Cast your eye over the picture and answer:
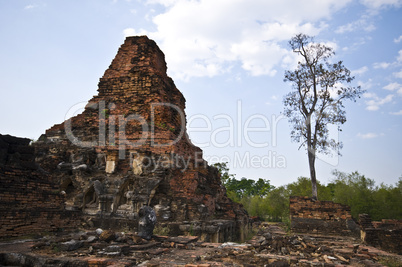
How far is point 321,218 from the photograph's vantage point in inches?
430

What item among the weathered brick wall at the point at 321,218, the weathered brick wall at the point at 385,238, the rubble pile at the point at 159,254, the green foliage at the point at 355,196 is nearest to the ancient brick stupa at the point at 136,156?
the weathered brick wall at the point at 321,218

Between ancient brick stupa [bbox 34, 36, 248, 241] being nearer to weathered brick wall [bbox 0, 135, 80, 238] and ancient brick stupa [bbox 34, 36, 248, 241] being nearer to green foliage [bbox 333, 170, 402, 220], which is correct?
weathered brick wall [bbox 0, 135, 80, 238]

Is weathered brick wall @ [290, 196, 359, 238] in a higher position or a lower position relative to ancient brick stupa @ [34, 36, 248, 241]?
lower

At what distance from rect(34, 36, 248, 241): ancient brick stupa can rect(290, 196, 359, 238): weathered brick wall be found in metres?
2.35

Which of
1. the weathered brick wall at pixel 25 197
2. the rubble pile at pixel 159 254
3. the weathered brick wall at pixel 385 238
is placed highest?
the weathered brick wall at pixel 25 197

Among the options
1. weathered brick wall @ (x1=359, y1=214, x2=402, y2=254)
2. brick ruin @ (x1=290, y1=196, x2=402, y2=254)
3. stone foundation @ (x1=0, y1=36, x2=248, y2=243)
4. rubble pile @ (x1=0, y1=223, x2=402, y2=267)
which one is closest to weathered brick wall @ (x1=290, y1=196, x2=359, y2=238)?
brick ruin @ (x1=290, y1=196, x2=402, y2=254)

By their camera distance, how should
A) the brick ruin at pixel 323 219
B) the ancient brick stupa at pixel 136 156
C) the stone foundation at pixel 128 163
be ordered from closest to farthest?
the stone foundation at pixel 128 163
the ancient brick stupa at pixel 136 156
the brick ruin at pixel 323 219

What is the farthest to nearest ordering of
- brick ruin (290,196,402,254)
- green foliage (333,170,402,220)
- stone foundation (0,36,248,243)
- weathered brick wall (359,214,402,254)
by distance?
green foliage (333,170,402,220), brick ruin (290,196,402,254), weathered brick wall (359,214,402,254), stone foundation (0,36,248,243)

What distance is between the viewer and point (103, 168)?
1128cm

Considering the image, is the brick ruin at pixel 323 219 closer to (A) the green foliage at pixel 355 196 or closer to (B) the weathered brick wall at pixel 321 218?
(B) the weathered brick wall at pixel 321 218

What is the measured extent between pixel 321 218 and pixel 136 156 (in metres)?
7.46

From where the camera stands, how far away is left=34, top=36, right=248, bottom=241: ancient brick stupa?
9.78 m

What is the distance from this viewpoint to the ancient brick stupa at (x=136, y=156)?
9.78m

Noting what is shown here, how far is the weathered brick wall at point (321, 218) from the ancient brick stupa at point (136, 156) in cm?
235
